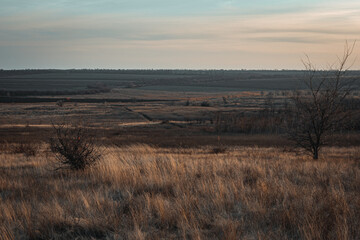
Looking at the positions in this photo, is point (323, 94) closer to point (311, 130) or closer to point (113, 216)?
point (311, 130)

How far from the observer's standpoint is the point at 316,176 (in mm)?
6977

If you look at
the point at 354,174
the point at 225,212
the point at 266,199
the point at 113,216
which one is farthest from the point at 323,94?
the point at 113,216

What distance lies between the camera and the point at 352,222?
4117 millimetres

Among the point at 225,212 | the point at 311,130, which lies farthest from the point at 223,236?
the point at 311,130

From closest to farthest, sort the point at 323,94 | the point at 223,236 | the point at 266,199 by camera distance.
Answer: the point at 223,236 < the point at 266,199 < the point at 323,94

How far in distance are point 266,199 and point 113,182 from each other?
3.05 metres

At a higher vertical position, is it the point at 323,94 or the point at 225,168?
the point at 323,94

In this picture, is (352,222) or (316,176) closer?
(352,222)

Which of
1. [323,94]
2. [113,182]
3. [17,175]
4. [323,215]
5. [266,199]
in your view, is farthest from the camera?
[323,94]

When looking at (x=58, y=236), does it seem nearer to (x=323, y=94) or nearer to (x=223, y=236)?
(x=223, y=236)

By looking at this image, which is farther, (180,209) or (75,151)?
(75,151)

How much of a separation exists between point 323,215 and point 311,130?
881 centimetres

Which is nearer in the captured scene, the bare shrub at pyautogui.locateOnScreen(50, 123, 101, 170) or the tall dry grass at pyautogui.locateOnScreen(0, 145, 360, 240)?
the tall dry grass at pyautogui.locateOnScreen(0, 145, 360, 240)

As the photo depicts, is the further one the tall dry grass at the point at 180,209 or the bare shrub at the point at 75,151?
the bare shrub at the point at 75,151
